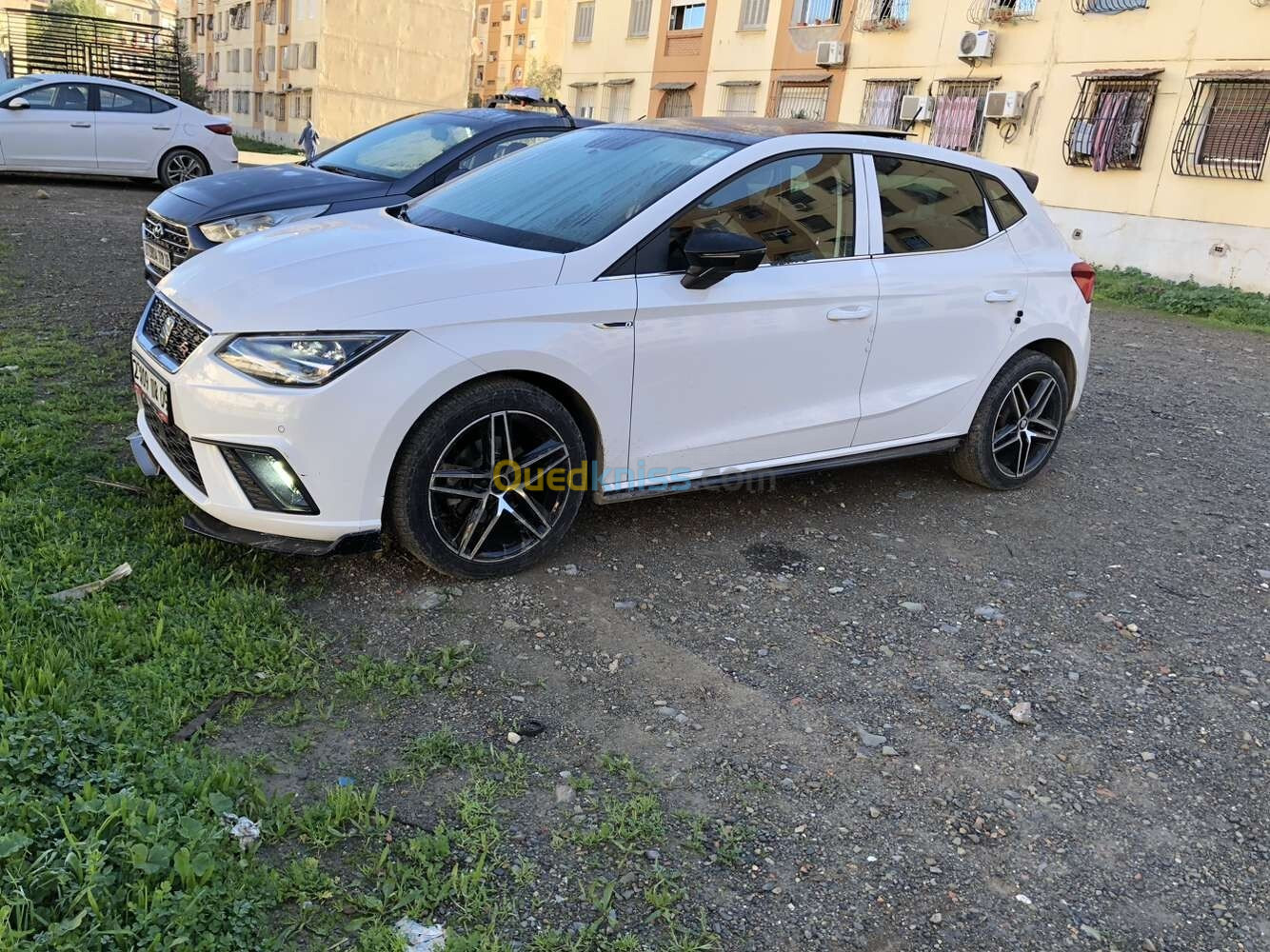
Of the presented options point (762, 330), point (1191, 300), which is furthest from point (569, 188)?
point (1191, 300)

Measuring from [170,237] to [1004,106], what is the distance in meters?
16.5

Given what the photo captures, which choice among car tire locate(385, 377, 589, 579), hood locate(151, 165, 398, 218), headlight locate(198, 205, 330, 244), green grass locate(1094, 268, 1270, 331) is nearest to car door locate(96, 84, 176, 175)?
hood locate(151, 165, 398, 218)

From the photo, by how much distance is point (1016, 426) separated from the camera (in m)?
5.22

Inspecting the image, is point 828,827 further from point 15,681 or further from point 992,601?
point 15,681

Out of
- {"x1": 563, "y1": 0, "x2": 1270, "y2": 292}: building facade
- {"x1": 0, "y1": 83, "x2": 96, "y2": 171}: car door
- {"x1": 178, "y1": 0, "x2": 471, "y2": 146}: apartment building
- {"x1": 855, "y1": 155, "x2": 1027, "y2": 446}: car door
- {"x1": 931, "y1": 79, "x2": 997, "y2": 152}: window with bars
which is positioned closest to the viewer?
{"x1": 855, "y1": 155, "x2": 1027, "y2": 446}: car door

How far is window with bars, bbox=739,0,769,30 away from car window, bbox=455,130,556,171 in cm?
1911

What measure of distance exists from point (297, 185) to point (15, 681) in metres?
4.63

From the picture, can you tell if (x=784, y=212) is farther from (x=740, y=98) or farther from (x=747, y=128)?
(x=740, y=98)

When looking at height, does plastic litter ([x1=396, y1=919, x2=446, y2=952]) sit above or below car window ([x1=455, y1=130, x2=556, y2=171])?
below

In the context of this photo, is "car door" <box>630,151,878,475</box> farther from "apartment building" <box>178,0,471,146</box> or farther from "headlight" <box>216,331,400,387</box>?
"apartment building" <box>178,0,471,146</box>

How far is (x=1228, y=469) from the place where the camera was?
19.8ft

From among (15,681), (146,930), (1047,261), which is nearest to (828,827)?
(146,930)

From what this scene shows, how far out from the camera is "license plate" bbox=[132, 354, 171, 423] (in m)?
3.49

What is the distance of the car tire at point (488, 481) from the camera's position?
3.47 metres
